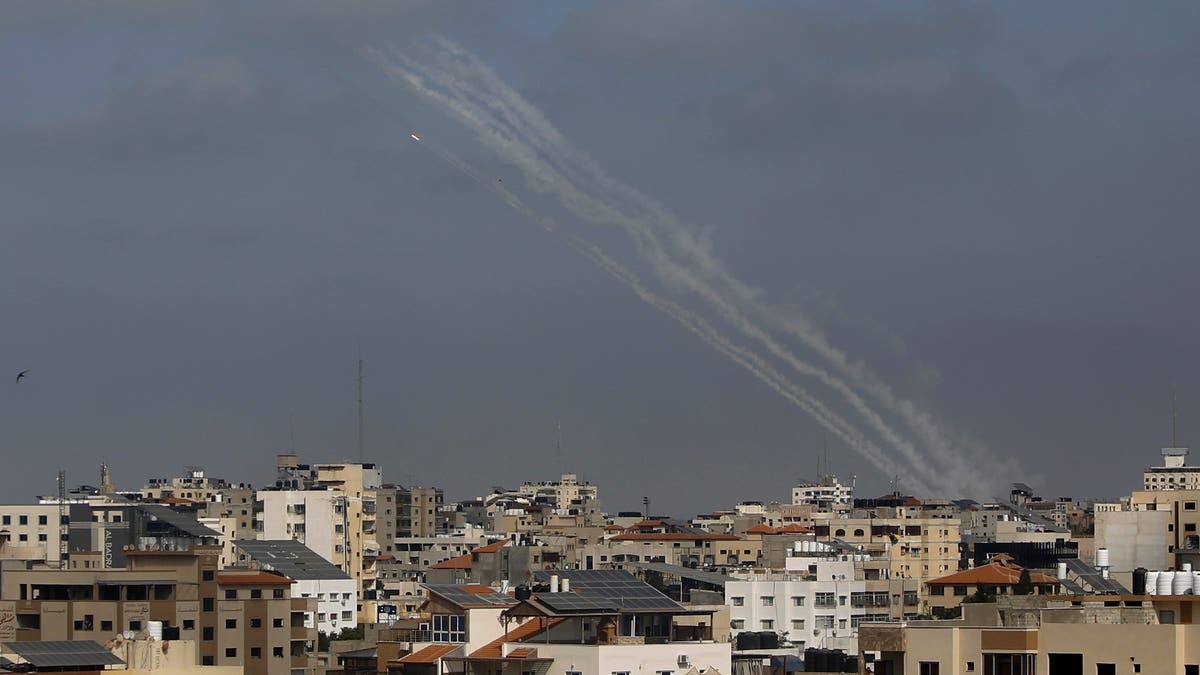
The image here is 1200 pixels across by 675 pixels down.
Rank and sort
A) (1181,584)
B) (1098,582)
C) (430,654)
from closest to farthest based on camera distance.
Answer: (1181,584) < (430,654) < (1098,582)

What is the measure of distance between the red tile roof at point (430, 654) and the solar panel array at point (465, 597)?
1723 mm

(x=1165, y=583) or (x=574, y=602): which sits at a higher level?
(x=1165, y=583)

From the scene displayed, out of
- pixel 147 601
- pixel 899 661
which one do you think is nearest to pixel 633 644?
pixel 899 661

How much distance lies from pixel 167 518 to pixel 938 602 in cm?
5647

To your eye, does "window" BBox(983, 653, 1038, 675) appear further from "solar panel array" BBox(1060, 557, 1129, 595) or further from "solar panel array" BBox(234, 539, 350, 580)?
"solar panel array" BBox(234, 539, 350, 580)

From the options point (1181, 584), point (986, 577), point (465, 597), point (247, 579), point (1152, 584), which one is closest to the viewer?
point (1181, 584)

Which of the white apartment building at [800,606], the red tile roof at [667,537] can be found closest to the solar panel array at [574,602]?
the white apartment building at [800,606]

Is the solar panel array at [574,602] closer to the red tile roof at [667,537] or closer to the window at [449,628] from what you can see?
the window at [449,628]

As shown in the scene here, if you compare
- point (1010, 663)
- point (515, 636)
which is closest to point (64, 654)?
point (515, 636)

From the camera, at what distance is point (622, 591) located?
222ft

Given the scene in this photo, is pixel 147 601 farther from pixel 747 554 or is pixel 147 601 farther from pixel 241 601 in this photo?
pixel 747 554

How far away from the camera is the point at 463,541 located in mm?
182250

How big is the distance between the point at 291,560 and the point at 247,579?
3991 centimetres

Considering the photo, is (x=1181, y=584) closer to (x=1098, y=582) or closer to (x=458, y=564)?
(x=1098, y=582)
